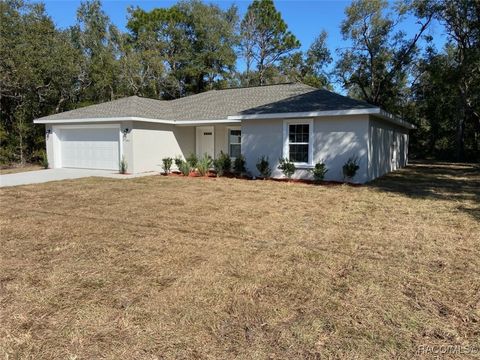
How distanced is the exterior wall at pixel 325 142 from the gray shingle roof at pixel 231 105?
55cm

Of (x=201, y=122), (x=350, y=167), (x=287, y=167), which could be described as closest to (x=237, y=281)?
(x=350, y=167)

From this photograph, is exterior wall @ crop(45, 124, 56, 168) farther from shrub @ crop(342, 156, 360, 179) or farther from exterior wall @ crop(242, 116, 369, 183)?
shrub @ crop(342, 156, 360, 179)

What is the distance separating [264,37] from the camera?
3366 cm

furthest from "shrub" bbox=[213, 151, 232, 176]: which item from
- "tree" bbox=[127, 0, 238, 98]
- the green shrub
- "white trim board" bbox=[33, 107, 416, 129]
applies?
"tree" bbox=[127, 0, 238, 98]

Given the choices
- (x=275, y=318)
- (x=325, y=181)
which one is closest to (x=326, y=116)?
(x=325, y=181)

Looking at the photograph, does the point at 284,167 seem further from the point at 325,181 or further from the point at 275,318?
the point at 275,318

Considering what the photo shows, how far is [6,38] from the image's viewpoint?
2084 cm

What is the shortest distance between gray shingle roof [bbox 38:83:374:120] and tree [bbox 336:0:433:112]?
14.5 metres

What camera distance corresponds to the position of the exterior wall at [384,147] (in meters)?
13.3

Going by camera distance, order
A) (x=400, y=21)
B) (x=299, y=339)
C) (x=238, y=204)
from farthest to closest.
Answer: (x=400, y=21) < (x=238, y=204) < (x=299, y=339)

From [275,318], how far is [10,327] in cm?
241

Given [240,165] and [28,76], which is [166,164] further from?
[28,76]

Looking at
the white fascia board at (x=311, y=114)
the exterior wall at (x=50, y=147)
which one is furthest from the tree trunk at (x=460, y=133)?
the exterior wall at (x=50, y=147)

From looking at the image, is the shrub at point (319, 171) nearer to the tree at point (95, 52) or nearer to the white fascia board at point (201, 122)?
the white fascia board at point (201, 122)
